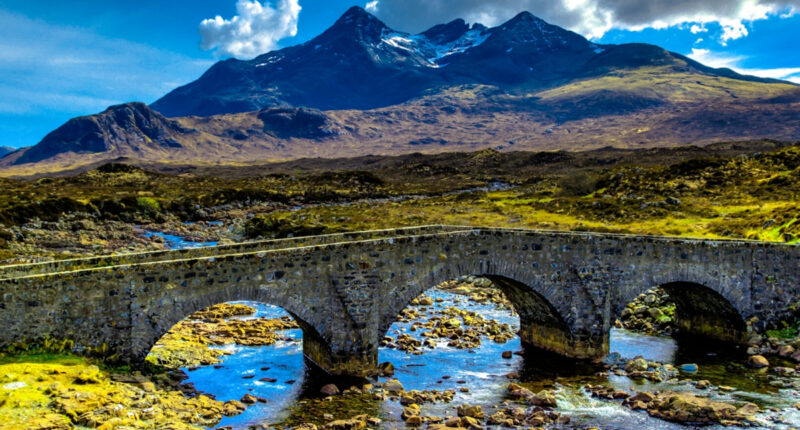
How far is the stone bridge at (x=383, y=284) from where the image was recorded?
17.2 m

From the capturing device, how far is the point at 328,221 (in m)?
67.8

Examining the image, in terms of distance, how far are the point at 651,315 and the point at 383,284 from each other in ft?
57.3

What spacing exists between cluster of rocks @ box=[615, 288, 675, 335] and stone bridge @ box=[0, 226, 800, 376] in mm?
1057

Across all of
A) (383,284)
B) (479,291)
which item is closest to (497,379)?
(383,284)

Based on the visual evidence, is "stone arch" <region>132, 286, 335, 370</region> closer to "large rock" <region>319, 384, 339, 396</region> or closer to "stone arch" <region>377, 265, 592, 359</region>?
"large rock" <region>319, 384, 339, 396</region>

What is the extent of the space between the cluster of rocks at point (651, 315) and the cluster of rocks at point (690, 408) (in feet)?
31.7

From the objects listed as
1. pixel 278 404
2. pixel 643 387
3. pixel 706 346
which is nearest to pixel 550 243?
pixel 643 387

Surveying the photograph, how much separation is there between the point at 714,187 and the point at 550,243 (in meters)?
49.5

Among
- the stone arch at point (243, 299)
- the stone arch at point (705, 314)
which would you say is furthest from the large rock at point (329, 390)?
the stone arch at point (705, 314)

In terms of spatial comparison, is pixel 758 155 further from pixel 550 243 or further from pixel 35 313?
pixel 35 313

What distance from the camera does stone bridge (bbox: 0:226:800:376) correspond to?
17.2 m

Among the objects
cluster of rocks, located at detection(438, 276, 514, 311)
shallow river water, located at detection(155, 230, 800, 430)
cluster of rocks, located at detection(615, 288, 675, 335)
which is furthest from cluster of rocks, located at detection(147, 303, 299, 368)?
cluster of rocks, located at detection(615, 288, 675, 335)

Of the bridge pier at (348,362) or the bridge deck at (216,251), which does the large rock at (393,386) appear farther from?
the bridge deck at (216,251)

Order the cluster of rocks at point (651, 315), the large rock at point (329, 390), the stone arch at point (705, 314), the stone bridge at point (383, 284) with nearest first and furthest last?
the stone bridge at point (383, 284) → the large rock at point (329, 390) → the stone arch at point (705, 314) → the cluster of rocks at point (651, 315)
